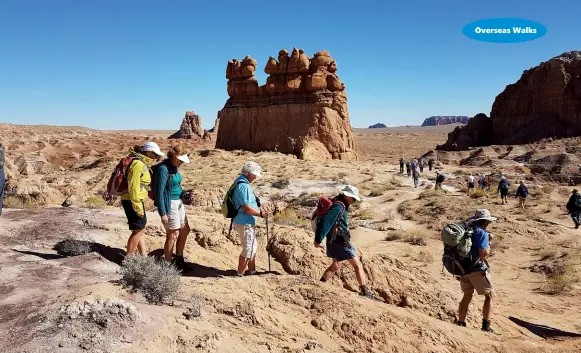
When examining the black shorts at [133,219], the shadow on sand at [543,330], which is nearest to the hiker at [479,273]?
the shadow on sand at [543,330]

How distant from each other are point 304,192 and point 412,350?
16193mm

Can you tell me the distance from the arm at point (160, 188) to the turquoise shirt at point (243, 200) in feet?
3.11

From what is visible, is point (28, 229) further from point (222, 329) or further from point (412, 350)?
point (412, 350)

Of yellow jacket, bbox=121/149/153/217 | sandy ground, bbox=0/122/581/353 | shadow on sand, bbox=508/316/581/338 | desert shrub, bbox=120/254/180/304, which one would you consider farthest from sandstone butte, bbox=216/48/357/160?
desert shrub, bbox=120/254/180/304

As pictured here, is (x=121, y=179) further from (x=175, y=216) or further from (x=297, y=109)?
(x=297, y=109)

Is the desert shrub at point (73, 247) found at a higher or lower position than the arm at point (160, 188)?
lower

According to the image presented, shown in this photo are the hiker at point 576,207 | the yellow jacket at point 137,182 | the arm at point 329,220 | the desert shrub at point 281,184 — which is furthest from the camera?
the desert shrub at point 281,184

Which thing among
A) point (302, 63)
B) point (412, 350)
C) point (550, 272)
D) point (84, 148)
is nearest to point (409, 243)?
point (550, 272)

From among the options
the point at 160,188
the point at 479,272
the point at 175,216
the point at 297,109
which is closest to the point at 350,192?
the point at 479,272

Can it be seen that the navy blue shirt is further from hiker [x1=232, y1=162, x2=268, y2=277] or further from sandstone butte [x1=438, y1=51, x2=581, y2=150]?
sandstone butte [x1=438, y1=51, x2=581, y2=150]

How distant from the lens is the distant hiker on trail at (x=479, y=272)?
5762 millimetres

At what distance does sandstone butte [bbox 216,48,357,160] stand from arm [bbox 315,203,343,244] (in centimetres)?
2482

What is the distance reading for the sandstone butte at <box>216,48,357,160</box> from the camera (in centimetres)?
3108

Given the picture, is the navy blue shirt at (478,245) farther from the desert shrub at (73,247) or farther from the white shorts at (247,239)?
the desert shrub at (73,247)
